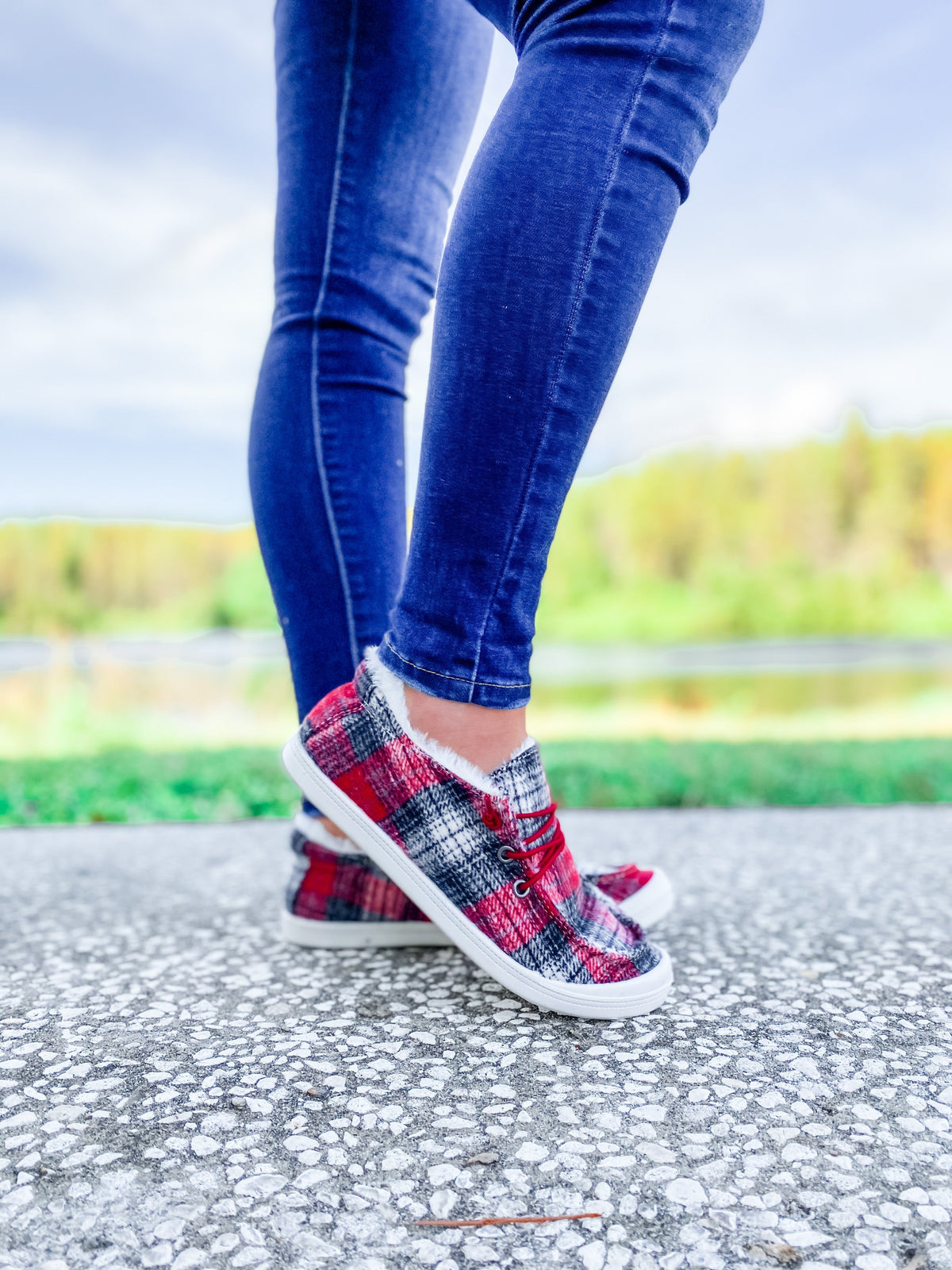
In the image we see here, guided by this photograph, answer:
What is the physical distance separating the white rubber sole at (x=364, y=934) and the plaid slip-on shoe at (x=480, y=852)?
0.52ft

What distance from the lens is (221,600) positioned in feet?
24.7

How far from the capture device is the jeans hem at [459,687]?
28.8 inches

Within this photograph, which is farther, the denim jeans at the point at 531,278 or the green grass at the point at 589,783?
the green grass at the point at 589,783

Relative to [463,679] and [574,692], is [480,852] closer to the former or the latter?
[463,679]

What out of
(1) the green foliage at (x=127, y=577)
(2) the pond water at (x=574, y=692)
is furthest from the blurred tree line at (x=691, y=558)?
(2) the pond water at (x=574, y=692)

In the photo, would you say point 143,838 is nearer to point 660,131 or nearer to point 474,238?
point 474,238

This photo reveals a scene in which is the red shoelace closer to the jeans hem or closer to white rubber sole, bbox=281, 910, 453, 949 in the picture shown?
the jeans hem

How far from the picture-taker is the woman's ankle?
743 mm

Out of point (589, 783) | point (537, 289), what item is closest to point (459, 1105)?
point (537, 289)

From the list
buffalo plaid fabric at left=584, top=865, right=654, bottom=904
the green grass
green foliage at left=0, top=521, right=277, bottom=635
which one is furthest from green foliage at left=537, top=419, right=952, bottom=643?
buffalo plaid fabric at left=584, top=865, right=654, bottom=904

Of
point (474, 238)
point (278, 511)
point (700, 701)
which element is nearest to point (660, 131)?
point (474, 238)

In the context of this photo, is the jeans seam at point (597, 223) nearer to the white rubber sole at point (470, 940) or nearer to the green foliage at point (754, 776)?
the white rubber sole at point (470, 940)

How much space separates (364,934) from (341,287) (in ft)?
2.19

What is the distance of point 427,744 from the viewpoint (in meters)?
0.75
